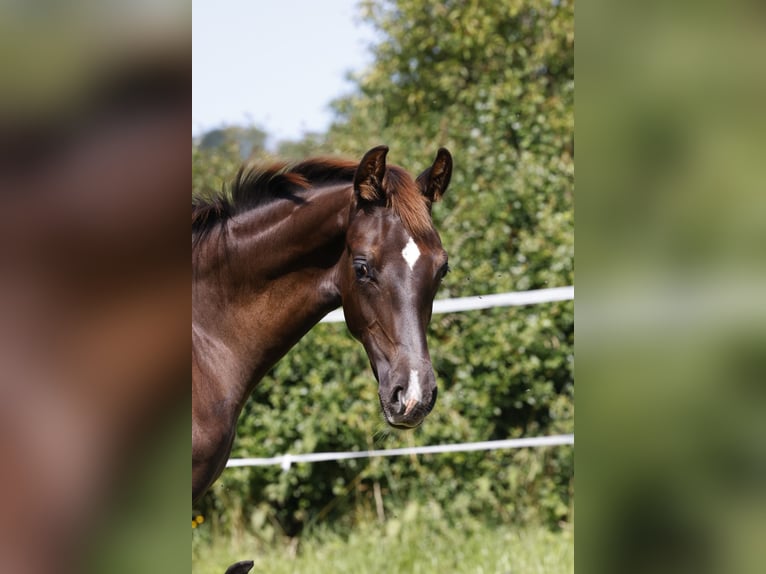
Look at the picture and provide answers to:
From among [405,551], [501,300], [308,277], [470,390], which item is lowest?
[405,551]

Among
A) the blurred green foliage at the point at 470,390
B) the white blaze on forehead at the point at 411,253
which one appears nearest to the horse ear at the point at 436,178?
the white blaze on forehead at the point at 411,253

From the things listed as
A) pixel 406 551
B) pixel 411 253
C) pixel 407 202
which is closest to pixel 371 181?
pixel 407 202

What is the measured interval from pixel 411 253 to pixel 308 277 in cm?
41

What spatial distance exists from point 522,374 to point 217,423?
8.69ft

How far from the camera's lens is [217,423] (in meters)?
2.44

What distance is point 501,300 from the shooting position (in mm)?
4445

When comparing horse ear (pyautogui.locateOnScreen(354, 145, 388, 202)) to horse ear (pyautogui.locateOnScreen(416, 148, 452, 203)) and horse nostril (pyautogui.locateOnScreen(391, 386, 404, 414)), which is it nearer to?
horse ear (pyautogui.locateOnScreen(416, 148, 452, 203))

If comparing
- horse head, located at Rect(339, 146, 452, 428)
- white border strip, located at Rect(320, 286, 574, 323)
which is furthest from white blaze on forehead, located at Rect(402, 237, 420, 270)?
white border strip, located at Rect(320, 286, 574, 323)

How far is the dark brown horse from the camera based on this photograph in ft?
8.25

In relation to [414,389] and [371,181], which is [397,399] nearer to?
[414,389]

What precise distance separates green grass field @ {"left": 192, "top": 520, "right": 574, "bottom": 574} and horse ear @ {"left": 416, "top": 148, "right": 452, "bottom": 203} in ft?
5.97
